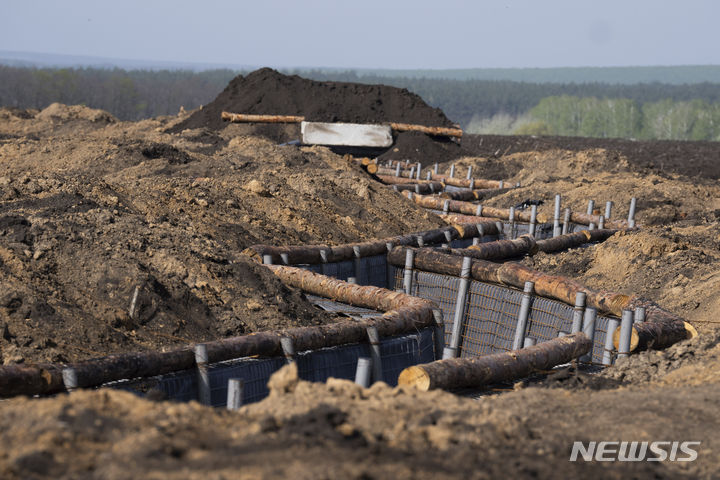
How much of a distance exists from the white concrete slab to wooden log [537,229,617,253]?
54.2 ft

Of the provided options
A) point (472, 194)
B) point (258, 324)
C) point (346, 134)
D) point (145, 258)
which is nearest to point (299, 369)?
point (258, 324)

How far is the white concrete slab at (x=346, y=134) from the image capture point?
30641 mm

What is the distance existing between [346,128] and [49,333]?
2444 centimetres

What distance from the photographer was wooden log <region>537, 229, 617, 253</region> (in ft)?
45.8

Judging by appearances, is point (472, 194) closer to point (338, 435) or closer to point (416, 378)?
point (416, 378)

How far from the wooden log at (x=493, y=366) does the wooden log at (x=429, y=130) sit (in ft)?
88.8

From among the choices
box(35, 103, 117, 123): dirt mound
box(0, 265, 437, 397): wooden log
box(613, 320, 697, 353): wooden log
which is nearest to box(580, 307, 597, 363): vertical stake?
box(613, 320, 697, 353): wooden log

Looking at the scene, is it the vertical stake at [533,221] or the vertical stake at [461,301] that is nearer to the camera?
the vertical stake at [461,301]

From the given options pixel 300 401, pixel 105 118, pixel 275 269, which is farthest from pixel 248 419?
pixel 105 118

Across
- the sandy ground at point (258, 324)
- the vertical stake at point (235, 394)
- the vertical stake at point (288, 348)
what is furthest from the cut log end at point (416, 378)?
the vertical stake at point (288, 348)

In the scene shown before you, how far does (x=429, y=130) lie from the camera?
34812 mm

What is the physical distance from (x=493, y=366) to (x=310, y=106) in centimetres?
3046

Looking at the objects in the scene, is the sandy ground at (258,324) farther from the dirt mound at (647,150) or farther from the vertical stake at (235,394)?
the dirt mound at (647,150)

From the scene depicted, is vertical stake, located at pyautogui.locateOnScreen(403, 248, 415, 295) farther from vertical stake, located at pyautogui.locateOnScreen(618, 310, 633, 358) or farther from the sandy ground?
vertical stake, located at pyautogui.locateOnScreen(618, 310, 633, 358)
